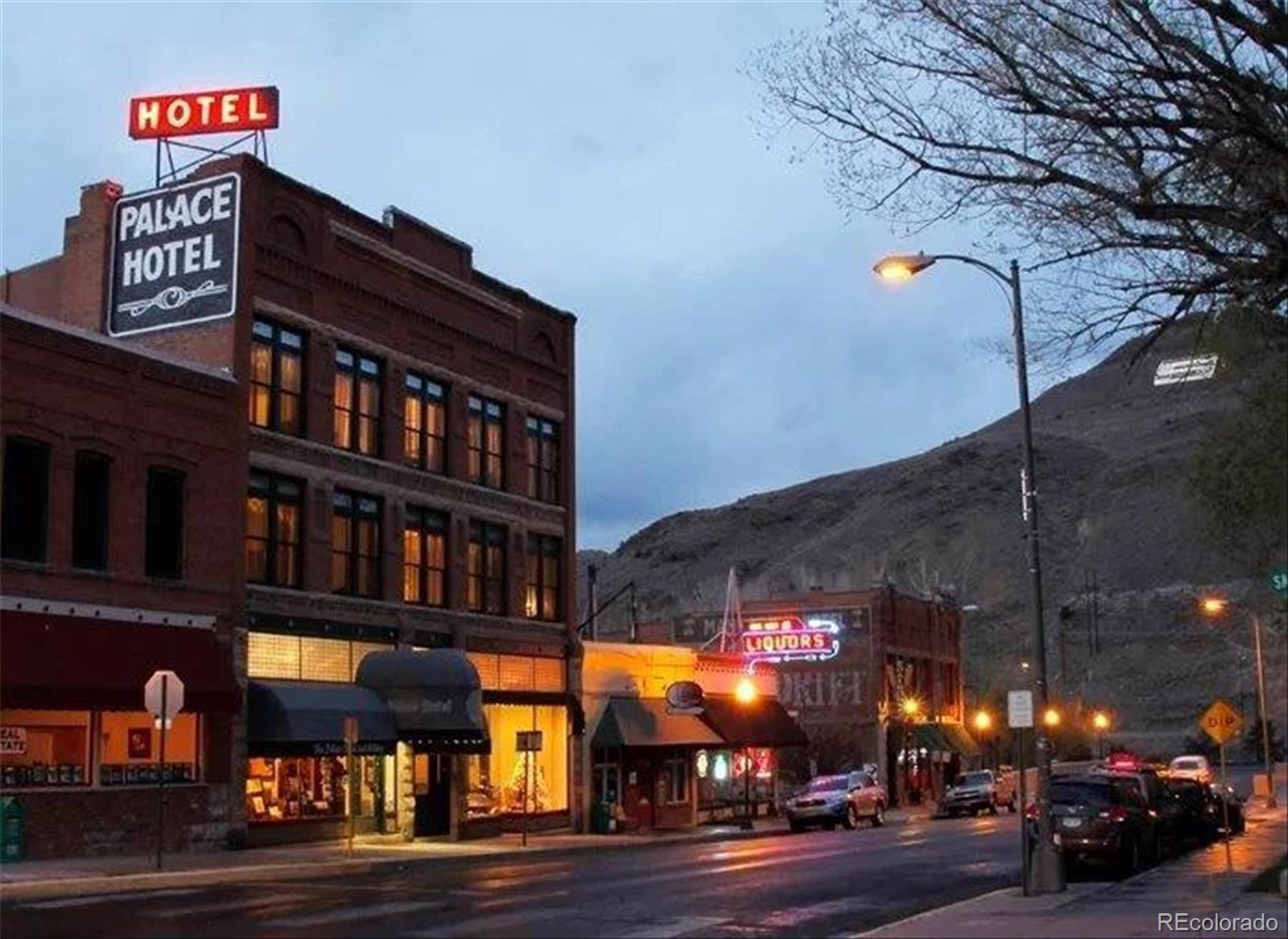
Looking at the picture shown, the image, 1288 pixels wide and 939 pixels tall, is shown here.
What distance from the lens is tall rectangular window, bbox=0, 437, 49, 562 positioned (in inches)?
1136

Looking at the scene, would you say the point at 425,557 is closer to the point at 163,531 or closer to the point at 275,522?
the point at 275,522

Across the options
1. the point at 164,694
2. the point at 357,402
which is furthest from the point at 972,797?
the point at 164,694

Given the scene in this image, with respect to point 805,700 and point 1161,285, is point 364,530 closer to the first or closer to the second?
point 1161,285

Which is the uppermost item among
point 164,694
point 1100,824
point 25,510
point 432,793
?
point 25,510

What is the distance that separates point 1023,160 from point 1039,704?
8.28 metres

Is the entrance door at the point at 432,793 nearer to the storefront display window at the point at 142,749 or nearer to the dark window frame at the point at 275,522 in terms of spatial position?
the dark window frame at the point at 275,522

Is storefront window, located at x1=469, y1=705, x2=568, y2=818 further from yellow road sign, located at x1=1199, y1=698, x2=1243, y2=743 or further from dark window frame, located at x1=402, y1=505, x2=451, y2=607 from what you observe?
yellow road sign, located at x1=1199, y1=698, x2=1243, y2=743

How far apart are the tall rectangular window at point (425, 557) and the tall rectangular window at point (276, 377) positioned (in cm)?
470

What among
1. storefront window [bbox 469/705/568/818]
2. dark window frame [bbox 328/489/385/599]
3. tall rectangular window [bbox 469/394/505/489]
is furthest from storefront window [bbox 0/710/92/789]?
tall rectangular window [bbox 469/394/505/489]

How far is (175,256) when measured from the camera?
35.7m

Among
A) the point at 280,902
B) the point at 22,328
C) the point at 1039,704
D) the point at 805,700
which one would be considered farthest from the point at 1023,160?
the point at 805,700

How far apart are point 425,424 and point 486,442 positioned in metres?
2.88

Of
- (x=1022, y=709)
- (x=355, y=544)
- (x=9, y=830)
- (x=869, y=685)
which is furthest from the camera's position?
(x=869, y=685)

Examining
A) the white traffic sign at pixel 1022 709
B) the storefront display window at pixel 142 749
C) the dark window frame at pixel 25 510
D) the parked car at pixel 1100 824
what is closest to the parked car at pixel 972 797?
the parked car at pixel 1100 824
